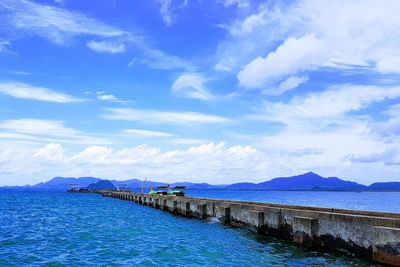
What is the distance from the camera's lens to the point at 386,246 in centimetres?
1179

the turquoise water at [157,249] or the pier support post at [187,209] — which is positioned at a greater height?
the pier support post at [187,209]

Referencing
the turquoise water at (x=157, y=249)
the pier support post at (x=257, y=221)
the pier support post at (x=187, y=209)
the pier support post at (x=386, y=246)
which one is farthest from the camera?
the pier support post at (x=187, y=209)

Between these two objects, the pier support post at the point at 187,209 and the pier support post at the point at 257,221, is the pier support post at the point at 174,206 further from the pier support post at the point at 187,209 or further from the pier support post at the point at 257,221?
the pier support post at the point at 257,221

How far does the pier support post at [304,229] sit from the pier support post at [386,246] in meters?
3.37

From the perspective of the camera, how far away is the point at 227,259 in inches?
567

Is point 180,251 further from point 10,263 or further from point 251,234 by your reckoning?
A: point 10,263

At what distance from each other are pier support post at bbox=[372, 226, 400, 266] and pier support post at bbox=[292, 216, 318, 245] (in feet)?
11.1

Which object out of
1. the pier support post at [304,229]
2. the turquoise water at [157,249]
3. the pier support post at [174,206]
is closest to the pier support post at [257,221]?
the turquoise water at [157,249]

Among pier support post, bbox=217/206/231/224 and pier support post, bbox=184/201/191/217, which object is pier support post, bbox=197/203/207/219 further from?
pier support post, bbox=217/206/231/224

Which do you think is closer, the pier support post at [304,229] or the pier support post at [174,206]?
the pier support post at [304,229]

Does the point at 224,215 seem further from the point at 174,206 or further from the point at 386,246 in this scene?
the point at 386,246

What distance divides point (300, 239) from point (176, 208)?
2151 cm

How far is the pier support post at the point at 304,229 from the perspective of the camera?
51.3 feet

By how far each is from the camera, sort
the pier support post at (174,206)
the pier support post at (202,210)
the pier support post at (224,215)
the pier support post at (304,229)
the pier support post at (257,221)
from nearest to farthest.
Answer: the pier support post at (304,229) → the pier support post at (257,221) → the pier support post at (224,215) → the pier support post at (202,210) → the pier support post at (174,206)
